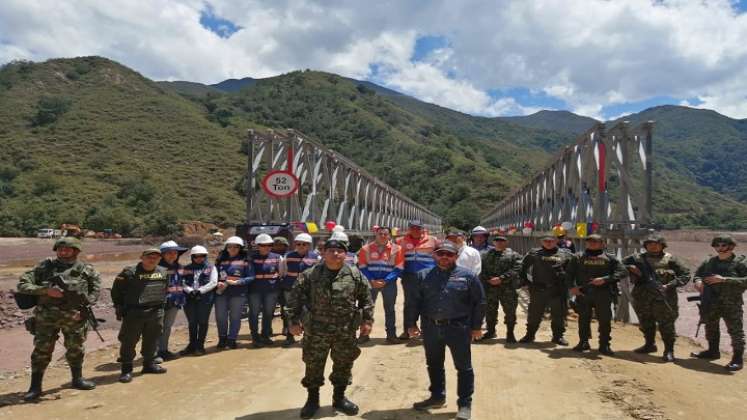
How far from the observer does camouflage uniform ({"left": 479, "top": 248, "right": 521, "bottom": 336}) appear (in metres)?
7.91

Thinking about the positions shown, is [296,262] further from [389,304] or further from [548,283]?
[548,283]

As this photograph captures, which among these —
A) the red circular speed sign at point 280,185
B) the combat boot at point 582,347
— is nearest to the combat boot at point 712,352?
the combat boot at point 582,347

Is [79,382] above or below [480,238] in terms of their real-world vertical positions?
below

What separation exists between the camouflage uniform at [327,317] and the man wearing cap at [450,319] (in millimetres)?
699

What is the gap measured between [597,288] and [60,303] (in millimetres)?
6853

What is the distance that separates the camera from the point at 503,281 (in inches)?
314

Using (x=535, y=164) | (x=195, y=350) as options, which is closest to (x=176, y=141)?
(x=195, y=350)

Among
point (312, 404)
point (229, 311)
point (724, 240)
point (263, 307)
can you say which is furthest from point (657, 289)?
point (229, 311)

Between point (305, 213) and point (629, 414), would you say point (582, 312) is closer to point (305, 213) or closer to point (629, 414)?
point (629, 414)

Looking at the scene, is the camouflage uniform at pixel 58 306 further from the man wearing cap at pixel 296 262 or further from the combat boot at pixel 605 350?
the combat boot at pixel 605 350

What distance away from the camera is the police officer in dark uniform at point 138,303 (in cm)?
627

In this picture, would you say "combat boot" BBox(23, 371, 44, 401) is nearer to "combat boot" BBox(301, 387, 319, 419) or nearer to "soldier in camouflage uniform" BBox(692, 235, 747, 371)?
"combat boot" BBox(301, 387, 319, 419)

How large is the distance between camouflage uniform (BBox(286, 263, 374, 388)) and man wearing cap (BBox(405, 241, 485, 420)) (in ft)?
2.29

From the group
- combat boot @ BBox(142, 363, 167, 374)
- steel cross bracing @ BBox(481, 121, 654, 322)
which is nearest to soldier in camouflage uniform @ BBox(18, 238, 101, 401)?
combat boot @ BBox(142, 363, 167, 374)
